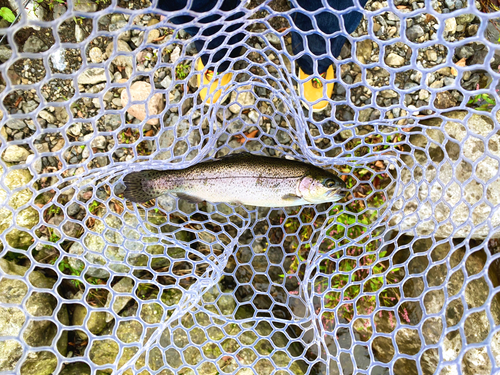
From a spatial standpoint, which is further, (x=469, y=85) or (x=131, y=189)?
(x=469, y=85)

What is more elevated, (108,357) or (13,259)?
(13,259)

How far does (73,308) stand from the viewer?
3119 mm

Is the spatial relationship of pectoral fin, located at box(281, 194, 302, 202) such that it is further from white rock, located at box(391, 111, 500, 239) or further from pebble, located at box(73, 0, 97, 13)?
pebble, located at box(73, 0, 97, 13)

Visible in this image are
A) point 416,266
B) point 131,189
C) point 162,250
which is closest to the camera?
point 131,189

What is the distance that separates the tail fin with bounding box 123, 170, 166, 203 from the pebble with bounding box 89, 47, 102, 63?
56.1 inches

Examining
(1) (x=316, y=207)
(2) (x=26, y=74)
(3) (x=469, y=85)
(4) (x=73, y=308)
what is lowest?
(4) (x=73, y=308)

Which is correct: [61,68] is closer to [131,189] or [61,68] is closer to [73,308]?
[131,189]

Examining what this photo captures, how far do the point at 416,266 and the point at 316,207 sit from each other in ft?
3.27

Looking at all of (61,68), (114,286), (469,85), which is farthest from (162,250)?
(469,85)

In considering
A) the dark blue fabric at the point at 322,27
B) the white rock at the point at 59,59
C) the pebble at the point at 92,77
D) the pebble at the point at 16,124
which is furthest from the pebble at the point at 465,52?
the pebble at the point at 16,124

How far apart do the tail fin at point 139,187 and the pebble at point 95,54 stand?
142 centimetres

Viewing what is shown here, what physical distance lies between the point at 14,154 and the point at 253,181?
2.32 meters

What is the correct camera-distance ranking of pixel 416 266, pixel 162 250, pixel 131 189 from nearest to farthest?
pixel 131 189
pixel 416 266
pixel 162 250

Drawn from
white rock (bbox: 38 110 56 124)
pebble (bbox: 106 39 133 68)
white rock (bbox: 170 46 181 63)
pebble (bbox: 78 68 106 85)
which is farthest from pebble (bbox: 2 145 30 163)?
white rock (bbox: 170 46 181 63)
